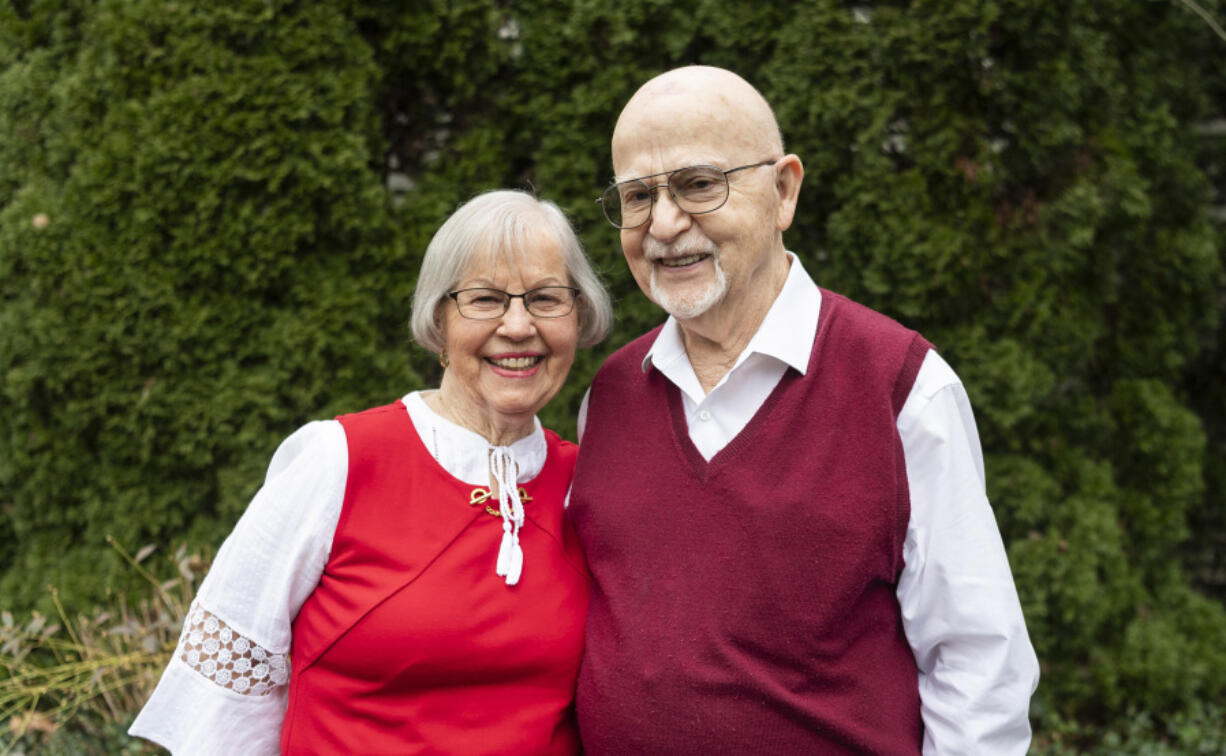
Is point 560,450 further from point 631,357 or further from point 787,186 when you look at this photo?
point 787,186

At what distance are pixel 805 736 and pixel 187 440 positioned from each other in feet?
8.66

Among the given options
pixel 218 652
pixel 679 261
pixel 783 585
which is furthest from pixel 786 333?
pixel 218 652

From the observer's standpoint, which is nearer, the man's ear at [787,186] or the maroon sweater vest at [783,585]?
the maroon sweater vest at [783,585]

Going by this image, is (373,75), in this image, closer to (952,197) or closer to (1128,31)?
(952,197)

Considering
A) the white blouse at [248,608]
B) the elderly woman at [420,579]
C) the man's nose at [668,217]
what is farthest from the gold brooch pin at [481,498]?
the man's nose at [668,217]

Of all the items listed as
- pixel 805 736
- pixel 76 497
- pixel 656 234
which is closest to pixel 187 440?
pixel 76 497

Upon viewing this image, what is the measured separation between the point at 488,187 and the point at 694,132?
1946 millimetres

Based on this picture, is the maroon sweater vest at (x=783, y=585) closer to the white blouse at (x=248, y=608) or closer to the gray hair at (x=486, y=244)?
the white blouse at (x=248, y=608)

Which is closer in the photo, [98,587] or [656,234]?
[656,234]

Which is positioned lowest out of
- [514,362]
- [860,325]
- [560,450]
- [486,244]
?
[560,450]

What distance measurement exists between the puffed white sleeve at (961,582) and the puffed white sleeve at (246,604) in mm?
1124

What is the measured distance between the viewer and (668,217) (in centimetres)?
181

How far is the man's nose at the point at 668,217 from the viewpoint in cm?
182

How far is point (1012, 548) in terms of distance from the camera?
3.29 m
